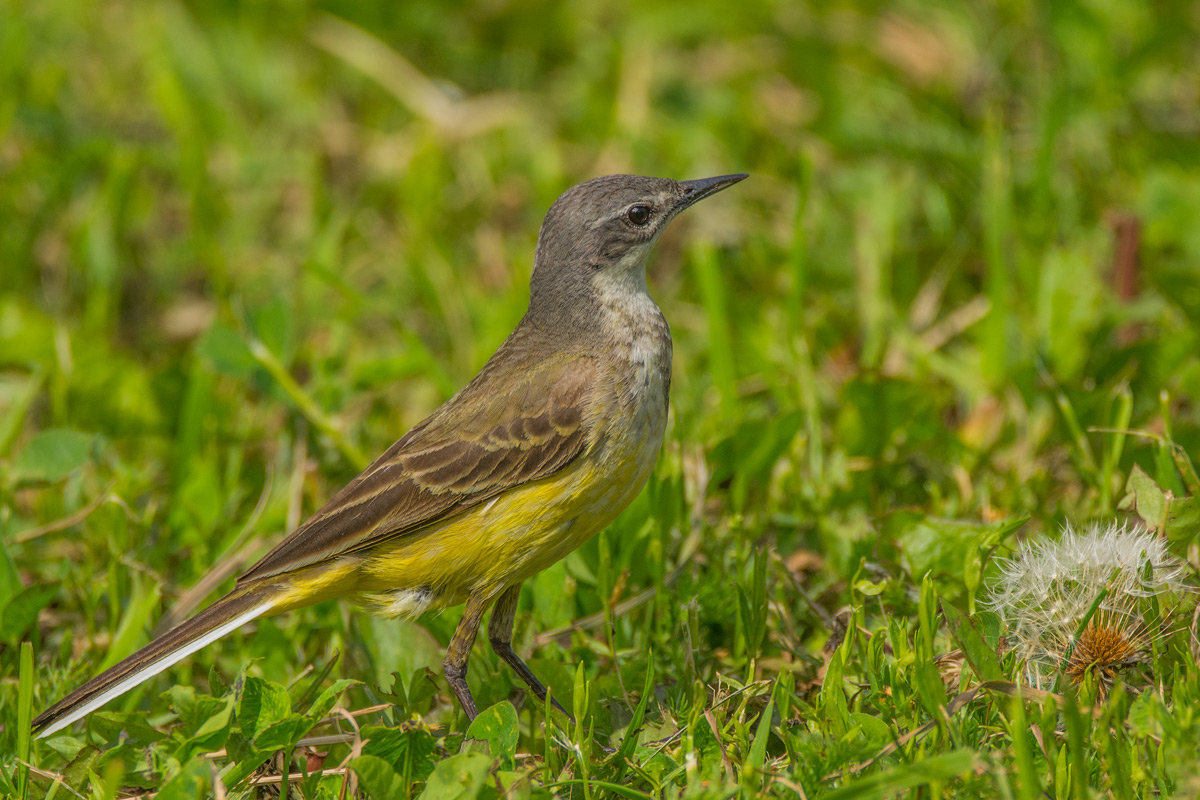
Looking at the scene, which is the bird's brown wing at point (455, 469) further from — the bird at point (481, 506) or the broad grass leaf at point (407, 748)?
the broad grass leaf at point (407, 748)

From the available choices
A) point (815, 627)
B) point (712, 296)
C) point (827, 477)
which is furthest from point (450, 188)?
point (815, 627)

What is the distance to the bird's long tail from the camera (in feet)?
13.2

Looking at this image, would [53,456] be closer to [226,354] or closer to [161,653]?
[226,354]

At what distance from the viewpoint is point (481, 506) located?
449cm

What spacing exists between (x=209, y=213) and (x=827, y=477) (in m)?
4.20

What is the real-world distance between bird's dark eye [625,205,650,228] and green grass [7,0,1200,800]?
96 cm

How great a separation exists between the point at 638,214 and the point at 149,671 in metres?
2.52

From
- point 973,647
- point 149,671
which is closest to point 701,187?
point 973,647

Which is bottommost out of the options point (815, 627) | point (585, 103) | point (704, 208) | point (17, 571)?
point (815, 627)

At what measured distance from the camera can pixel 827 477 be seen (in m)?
5.52

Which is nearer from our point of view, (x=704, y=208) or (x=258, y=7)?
(x=704, y=208)

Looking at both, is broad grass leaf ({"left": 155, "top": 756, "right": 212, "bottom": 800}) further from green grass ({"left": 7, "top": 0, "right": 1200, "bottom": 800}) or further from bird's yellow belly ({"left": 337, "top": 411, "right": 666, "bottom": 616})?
bird's yellow belly ({"left": 337, "top": 411, "right": 666, "bottom": 616})

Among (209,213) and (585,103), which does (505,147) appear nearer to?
(585,103)

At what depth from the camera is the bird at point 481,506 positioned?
434cm
